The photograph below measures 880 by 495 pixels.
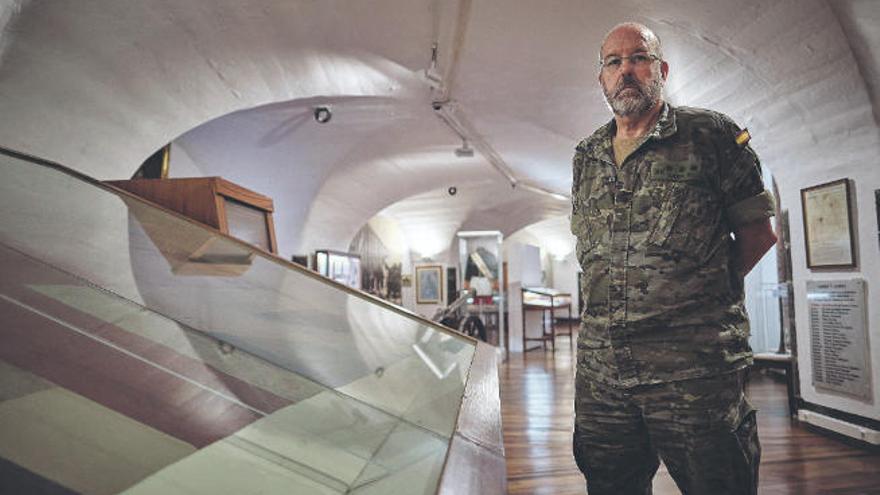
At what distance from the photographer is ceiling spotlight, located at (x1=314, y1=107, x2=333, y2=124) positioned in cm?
560

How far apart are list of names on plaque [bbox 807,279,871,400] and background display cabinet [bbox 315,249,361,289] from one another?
18.4 feet

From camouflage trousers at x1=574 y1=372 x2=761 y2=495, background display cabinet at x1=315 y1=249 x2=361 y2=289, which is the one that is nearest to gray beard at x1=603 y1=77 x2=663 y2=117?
camouflage trousers at x1=574 y1=372 x2=761 y2=495

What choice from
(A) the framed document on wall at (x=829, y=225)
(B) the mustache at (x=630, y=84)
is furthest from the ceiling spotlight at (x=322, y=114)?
(B) the mustache at (x=630, y=84)

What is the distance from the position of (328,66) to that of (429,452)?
12.4ft

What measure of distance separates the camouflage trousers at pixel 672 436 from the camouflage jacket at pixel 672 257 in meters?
0.03

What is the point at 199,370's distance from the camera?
1426 mm

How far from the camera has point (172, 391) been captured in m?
1.28

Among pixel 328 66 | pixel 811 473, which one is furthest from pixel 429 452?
pixel 328 66

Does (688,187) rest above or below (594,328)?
above

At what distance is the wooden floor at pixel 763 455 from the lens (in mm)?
2535

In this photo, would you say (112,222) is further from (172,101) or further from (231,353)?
(172,101)

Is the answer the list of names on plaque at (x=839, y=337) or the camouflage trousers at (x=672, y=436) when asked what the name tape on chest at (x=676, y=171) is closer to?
the camouflage trousers at (x=672, y=436)

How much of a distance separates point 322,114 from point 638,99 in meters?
4.99

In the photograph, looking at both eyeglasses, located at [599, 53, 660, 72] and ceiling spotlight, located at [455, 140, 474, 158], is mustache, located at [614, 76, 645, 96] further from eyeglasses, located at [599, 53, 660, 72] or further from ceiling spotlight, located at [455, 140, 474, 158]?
ceiling spotlight, located at [455, 140, 474, 158]
